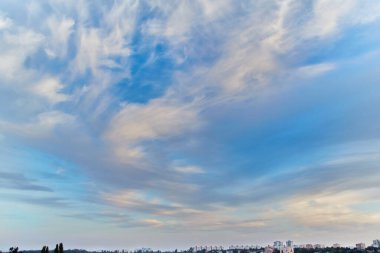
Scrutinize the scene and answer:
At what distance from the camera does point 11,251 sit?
48.9 m

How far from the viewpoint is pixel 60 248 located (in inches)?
2438

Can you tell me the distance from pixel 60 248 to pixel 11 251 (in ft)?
45.4

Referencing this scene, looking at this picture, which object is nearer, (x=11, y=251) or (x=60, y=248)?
(x=11, y=251)
